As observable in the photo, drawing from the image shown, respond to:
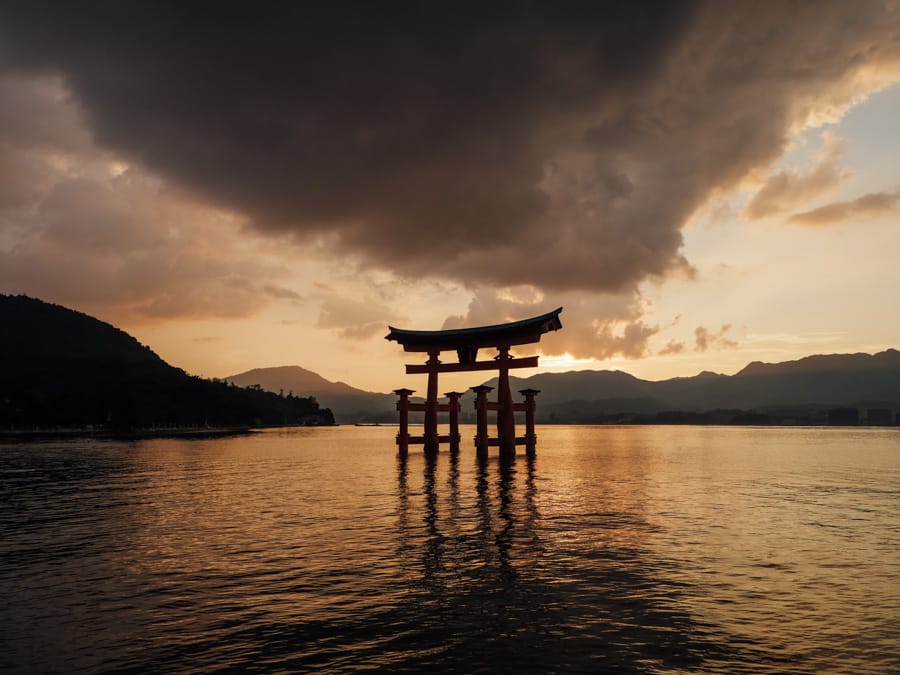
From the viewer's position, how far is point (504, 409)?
3931cm

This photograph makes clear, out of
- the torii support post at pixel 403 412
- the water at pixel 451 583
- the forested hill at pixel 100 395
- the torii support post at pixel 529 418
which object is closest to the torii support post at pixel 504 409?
the torii support post at pixel 529 418

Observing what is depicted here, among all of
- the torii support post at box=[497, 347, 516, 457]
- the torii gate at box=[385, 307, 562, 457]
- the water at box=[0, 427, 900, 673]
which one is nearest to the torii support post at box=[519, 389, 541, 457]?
the torii gate at box=[385, 307, 562, 457]

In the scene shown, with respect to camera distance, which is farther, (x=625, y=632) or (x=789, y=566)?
(x=789, y=566)

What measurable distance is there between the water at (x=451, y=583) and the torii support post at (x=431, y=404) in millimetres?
17433

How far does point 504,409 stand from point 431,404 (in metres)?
5.10

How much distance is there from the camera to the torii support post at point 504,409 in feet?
123

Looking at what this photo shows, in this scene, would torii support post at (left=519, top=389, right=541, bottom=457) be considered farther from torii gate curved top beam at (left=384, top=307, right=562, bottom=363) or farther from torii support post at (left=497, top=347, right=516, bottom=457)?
torii gate curved top beam at (left=384, top=307, right=562, bottom=363)

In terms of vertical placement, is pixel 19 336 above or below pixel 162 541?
above

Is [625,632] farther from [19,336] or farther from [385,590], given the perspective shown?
[19,336]

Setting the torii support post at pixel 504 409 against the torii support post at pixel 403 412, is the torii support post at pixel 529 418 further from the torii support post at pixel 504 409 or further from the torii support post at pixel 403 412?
the torii support post at pixel 403 412

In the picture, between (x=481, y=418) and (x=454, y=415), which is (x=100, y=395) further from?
(x=481, y=418)

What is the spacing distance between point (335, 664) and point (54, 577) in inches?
285

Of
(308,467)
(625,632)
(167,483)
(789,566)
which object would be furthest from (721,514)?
(308,467)

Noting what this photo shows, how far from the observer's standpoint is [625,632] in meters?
7.93
